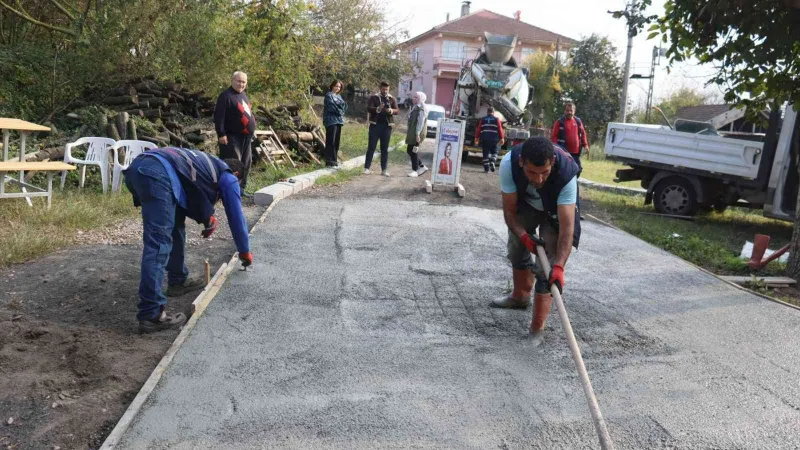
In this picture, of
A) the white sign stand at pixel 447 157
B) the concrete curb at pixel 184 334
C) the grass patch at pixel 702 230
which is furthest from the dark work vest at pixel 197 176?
the white sign stand at pixel 447 157

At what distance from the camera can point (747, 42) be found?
6570 millimetres

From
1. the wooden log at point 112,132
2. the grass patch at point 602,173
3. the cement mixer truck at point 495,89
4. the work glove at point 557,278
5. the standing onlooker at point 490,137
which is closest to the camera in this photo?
the work glove at point 557,278

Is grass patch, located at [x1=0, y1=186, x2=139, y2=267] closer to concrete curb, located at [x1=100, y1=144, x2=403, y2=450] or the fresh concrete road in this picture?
concrete curb, located at [x1=100, y1=144, x2=403, y2=450]

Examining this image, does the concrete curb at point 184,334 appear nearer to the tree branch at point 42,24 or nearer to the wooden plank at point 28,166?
the wooden plank at point 28,166

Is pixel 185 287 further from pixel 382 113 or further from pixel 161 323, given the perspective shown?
pixel 382 113

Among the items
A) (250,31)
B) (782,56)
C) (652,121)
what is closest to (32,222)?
(250,31)

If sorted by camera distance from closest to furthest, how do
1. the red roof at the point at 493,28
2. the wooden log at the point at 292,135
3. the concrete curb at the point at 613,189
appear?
1. the wooden log at the point at 292,135
2. the concrete curb at the point at 613,189
3. the red roof at the point at 493,28

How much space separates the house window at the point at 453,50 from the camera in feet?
160

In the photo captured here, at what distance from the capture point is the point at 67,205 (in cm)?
A: 701

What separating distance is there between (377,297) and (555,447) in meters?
2.36

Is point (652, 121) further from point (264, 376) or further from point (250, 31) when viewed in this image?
point (264, 376)

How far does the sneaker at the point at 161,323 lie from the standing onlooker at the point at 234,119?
415 centimetres

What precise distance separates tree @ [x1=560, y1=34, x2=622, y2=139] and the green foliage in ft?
79.4

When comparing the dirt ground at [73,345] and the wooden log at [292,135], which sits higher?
the wooden log at [292,135]
